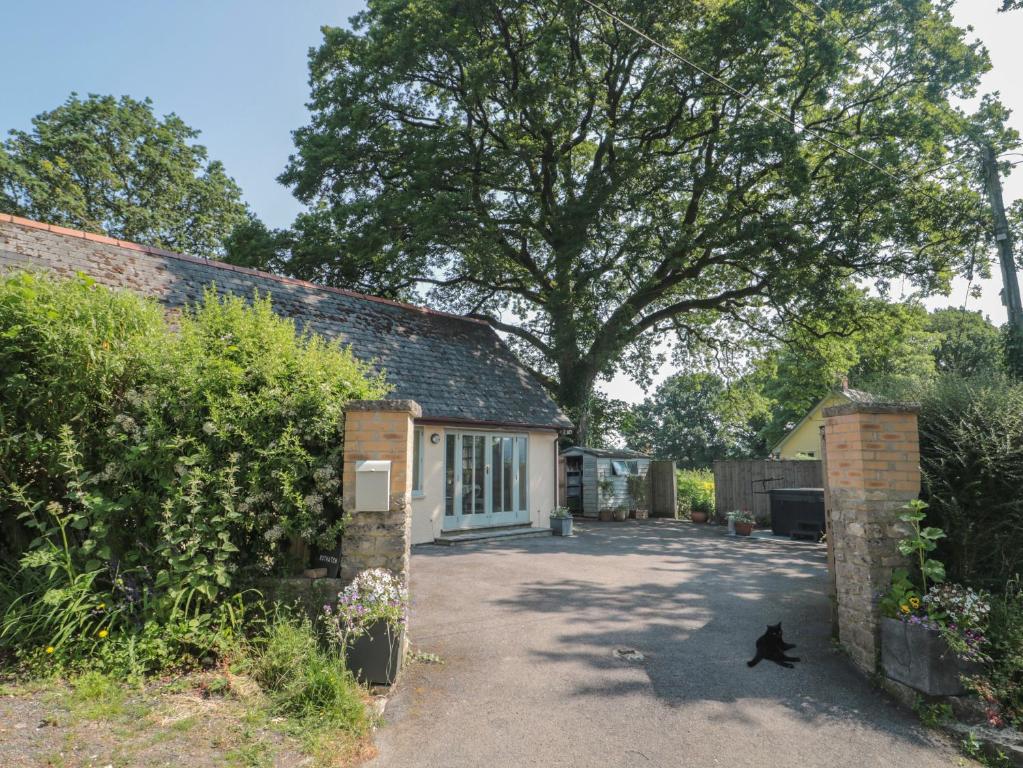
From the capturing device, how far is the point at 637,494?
18750 millimetres

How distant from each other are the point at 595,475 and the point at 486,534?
20.9 ft

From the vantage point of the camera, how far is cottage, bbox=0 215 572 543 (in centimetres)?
1038

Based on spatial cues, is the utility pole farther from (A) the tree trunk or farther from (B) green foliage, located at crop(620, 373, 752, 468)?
(B) green foliage, located at crop(620, 373, 752, 468)

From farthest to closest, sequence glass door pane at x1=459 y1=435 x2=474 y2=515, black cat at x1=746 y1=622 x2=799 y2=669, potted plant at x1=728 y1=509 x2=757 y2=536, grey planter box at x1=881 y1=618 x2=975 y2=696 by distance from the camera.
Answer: potted plant at x1=728 y1=509 x2=757 y2=536 → glass door pane at x1=459 y1=435 x2=474 y2=515 → black cat at x1=746 y1=622 x2=799 y2=669 → grey planter box at x1=881 y1=618 x2=975 y2=696

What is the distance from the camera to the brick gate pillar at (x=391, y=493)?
450 cm

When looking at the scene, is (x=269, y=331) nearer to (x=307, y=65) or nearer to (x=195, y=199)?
(x=307, y=65)

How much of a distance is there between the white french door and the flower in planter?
8187 mm

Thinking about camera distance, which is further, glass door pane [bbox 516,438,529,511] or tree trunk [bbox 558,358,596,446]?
tree trunk [bbox 558,358,596,446]

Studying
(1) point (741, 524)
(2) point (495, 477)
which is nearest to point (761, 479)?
(1) point (741, 524)

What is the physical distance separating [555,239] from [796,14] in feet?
26.5

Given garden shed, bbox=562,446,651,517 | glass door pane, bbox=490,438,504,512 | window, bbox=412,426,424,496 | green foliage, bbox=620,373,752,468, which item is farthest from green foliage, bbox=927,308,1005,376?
A: window, bbox=412,426,424,496

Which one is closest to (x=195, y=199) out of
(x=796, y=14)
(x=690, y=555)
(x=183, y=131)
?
(x=183, y=131)

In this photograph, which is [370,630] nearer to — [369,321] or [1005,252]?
[369,321]

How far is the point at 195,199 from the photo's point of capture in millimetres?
26469
